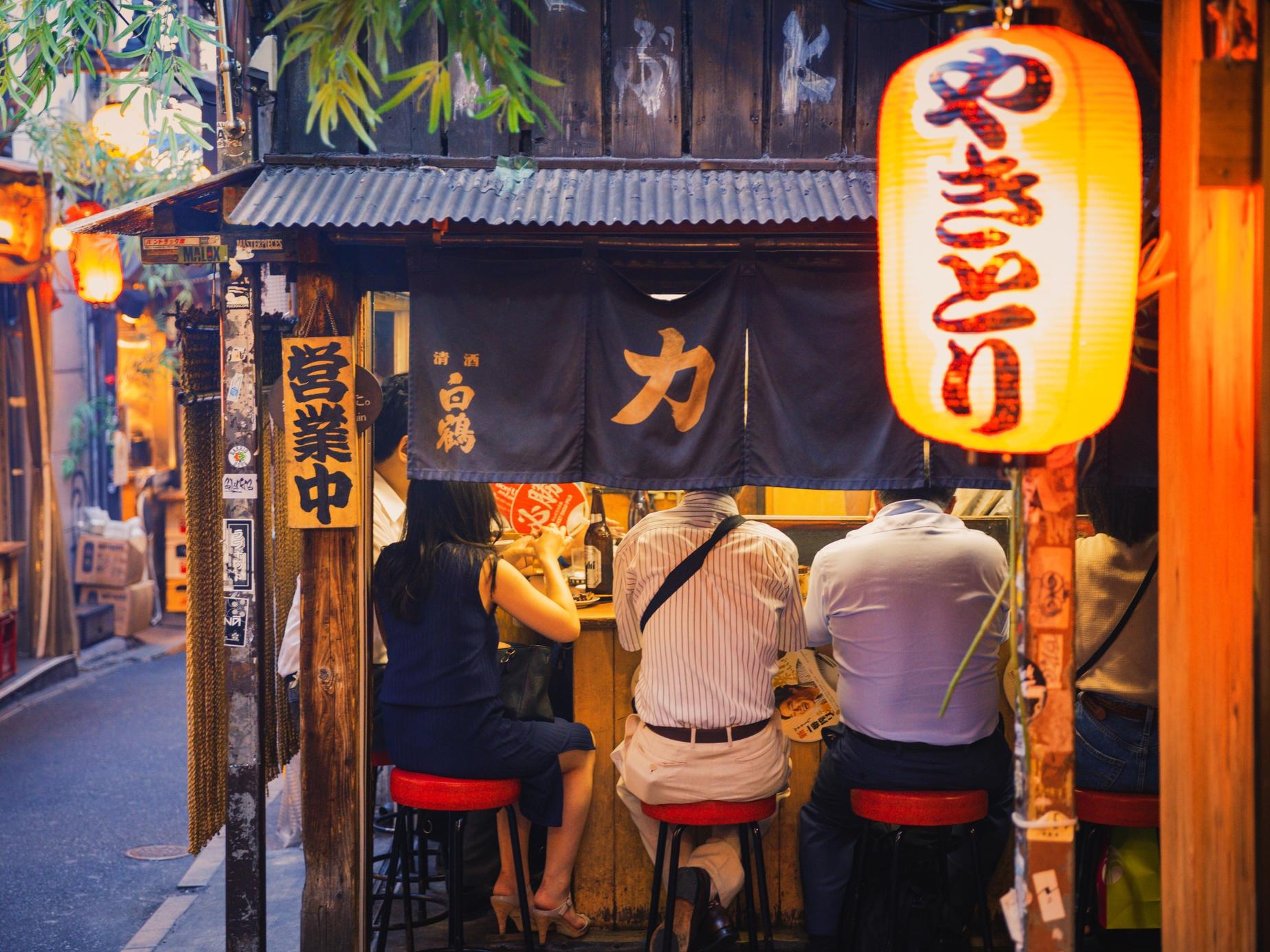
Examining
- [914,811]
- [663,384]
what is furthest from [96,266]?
[914,811]

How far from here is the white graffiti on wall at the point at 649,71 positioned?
6.21 meters

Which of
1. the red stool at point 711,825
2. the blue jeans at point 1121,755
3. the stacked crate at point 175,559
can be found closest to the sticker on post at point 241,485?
the red stool at point 711,825

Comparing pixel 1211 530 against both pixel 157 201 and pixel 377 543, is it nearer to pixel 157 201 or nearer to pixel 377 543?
pixel 377 543

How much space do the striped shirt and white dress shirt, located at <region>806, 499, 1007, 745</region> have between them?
363mm

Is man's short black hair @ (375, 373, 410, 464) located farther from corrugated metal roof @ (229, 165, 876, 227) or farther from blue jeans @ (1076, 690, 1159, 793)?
blue jeans @ (1076, 690, 1159, 793)

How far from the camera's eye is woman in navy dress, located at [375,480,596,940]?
229 inches

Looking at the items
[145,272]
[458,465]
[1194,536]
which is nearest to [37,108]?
[145,272]

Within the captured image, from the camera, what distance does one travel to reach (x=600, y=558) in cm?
755

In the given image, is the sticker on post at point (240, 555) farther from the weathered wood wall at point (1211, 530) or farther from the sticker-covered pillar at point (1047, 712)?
the weathered wood wall at point (1211, 530)

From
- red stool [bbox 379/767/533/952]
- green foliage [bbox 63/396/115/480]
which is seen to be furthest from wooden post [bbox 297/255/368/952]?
green foliage [bbox 63/396/115/480]

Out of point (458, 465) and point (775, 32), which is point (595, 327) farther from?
point (775, 32)

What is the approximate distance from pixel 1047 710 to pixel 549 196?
3.43 metres

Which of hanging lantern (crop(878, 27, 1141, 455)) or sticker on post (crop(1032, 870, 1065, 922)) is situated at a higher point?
hanging lantern (crop(878, 27, 1141, 455))

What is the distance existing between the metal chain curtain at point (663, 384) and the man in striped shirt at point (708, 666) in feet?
1.11
